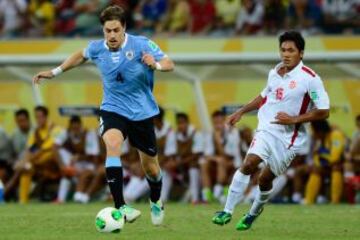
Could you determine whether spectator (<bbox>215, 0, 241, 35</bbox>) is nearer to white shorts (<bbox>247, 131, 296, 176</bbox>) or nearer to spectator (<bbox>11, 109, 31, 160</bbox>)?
spectator (<bbox>11, 109, 31, 160</bbox>)

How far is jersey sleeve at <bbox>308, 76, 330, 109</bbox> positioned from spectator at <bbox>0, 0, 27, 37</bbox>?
14.7 metres

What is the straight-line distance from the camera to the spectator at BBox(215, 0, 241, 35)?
25797 mm

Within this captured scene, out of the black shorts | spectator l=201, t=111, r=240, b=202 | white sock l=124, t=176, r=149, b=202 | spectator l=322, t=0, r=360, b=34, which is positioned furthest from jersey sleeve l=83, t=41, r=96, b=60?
spectator l=322, t=0, r=360, b=34

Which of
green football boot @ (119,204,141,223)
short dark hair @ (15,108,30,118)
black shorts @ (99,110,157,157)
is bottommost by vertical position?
short dark hair @ (15,108,30,118)

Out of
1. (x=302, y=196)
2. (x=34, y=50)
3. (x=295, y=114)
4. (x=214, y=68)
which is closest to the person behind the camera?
(x=295, y=114)

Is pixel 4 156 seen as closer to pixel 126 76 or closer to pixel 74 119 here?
pixel 74 119

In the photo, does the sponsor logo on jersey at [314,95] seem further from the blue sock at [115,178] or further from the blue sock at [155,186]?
the blue sock at [115,178]

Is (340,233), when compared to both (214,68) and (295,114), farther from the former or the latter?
(214,68)

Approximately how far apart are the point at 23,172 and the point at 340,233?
10753 millimetres

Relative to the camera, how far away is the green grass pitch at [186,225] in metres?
12.7

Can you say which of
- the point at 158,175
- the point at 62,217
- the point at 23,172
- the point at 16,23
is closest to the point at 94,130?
the point at 23,172

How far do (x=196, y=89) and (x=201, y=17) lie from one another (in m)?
2.68

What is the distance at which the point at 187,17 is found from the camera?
2617 centimetres

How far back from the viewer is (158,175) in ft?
46.5
